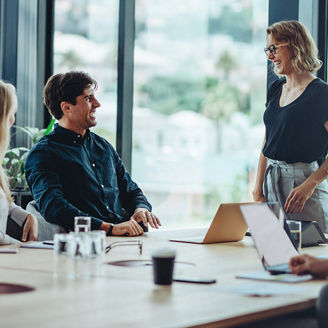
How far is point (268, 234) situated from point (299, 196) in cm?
142

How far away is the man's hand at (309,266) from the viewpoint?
1990 mm

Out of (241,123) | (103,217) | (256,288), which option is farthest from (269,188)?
(241,123)

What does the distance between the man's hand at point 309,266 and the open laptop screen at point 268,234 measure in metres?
0.10

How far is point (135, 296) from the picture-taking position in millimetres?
1713

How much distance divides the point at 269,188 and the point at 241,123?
12932 mm

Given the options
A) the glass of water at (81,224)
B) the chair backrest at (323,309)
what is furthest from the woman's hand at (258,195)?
the chair backrest at (323,309)

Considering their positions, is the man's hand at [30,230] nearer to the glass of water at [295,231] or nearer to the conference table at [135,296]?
the conference table at [135,296]

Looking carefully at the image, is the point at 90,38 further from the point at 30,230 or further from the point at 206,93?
the point at 30,230

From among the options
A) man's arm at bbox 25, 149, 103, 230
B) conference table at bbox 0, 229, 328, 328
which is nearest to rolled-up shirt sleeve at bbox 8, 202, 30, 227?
man's arm at bbox 25, 149, 103, 230

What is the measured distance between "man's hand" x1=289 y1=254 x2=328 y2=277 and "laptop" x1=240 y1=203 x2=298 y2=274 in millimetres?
43

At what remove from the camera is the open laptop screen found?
2.13 meters

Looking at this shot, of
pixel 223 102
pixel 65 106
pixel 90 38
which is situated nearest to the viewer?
pixel 65 106

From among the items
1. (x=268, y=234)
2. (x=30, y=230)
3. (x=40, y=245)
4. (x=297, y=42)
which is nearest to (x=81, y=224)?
(x=40, y=245)

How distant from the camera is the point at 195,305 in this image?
63.4 inches
